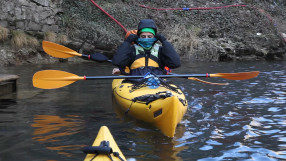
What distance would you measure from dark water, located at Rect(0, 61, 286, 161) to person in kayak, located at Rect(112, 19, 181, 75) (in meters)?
0.73

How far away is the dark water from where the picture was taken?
123 inches

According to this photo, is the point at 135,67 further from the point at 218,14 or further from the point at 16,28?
the point at 218,14

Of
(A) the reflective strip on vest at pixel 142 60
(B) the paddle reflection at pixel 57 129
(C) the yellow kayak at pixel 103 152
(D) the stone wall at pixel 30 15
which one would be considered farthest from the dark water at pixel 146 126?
(D) the stone wall at pixel 30 15

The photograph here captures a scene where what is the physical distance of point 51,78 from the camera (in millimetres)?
5344

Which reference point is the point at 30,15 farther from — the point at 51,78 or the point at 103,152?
the point at 103,152

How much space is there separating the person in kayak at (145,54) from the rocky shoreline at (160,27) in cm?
571

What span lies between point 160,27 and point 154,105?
9489 millimetres

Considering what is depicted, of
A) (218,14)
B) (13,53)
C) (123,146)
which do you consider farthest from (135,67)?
(218,14)

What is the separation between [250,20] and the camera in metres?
14.1

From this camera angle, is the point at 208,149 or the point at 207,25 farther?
the point at 207,25

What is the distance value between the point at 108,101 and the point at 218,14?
964cm

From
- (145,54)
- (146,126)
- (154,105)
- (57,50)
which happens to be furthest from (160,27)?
(154,105)

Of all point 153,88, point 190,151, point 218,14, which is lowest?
point 190,151

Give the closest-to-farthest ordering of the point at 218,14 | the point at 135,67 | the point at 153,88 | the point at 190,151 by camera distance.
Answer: the point at 190,151 < the point at 153,88 < the point at 135,67 < the point at 218,14
